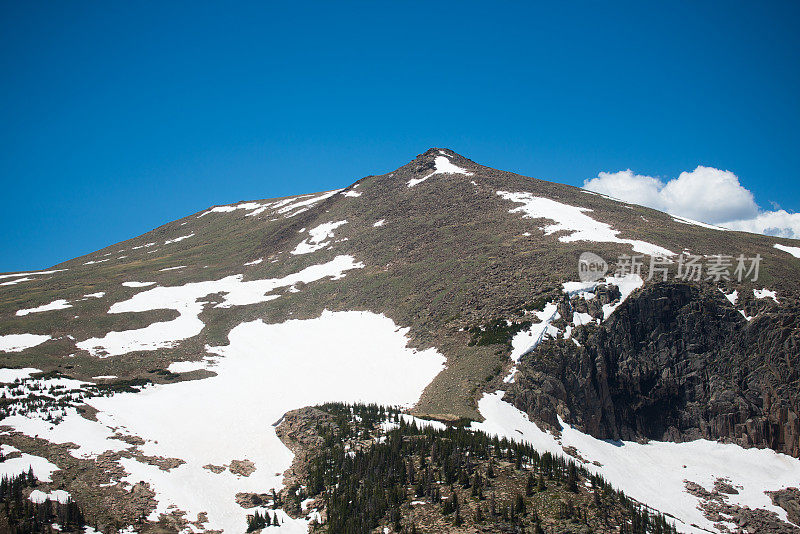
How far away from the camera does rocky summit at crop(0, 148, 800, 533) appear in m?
21.0

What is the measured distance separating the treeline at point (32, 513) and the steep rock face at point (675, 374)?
26.1 metres

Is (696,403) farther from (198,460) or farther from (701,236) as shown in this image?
(198,460)

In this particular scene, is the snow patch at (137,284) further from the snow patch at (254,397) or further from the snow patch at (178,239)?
the snow patch at (178,239)

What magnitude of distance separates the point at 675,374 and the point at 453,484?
26.7m

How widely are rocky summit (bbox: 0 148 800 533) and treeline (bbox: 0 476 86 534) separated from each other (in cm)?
10

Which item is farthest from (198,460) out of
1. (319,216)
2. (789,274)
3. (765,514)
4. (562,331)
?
(319,216)

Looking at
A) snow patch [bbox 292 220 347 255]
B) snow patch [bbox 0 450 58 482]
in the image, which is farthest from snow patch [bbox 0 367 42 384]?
snow patch [bbox 292 220 347 255]

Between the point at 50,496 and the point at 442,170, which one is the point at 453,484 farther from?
the point at 442,170

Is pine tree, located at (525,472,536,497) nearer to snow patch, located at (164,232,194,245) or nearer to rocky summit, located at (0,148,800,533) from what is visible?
rocky summit, located at (0,148,800,533)

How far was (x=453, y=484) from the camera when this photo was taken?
21.2 m

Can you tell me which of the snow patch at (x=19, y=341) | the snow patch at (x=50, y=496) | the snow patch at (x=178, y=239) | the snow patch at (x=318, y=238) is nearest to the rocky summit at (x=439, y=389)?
the snow patch at (x=50, y=496)

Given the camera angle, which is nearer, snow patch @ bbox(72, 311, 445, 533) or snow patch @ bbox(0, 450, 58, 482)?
snow patch @ bbox(0, 450, 58, 482)

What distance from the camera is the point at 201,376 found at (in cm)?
4212

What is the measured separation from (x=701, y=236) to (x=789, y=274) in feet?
47.2
